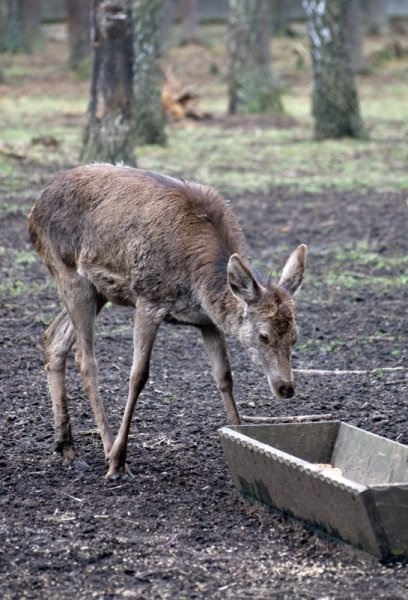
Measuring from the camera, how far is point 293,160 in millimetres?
17172

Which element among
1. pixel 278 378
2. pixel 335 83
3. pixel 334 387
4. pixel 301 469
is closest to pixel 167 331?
pixel 334 387

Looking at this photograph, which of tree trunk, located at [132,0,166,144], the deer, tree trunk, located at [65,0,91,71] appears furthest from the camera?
tree trunk, located at [65,0,91,71]

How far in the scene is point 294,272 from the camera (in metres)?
5.59

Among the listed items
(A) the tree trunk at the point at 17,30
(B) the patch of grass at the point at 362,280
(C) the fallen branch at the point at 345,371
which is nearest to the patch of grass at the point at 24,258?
(B) the patch of grass at the point at 362,280

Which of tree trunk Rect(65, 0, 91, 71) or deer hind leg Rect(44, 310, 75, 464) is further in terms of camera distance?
tree trunk Rect(65, 0, 91, 71)

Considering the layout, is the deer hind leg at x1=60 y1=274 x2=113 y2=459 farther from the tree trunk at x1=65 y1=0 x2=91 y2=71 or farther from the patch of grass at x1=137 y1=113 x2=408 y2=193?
the tree trunk at x1=65 y1=0 x2=91 y2=71

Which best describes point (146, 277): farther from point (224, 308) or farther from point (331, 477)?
point (331, 477)

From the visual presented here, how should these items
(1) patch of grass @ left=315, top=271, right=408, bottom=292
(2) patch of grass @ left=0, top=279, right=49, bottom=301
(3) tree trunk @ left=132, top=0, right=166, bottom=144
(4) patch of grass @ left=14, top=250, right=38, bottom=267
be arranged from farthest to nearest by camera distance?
1. (3) tree trunk @ left=132, top=0, right=166, bottom=144
2. (4) patch of grass @ left=14, top=250, right=38, bottom=267
3. (1) patch of grass @ left=315, top=271, right=408, bottom=292
4. (2) patch of grass @ left=0, top=279, right=49, bottom=301

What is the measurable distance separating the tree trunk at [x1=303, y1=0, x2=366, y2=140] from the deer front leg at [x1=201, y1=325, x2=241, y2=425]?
43.2 ft

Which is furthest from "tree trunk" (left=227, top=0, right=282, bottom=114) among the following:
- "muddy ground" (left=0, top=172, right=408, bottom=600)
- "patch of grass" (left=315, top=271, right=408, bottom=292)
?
"patch of grass" (left=315, top=271, right=408, bottom=292)

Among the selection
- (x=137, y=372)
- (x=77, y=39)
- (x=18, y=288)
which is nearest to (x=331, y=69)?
(x=18, y=288)

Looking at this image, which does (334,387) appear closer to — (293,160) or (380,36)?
(293,160)

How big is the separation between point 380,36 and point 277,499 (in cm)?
3699

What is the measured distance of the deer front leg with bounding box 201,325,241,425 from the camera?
5961 millimetres
